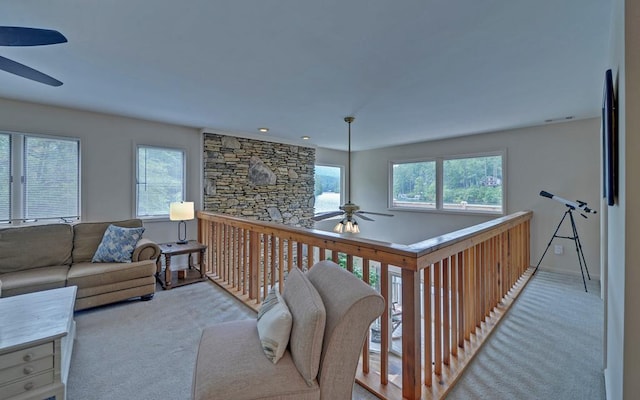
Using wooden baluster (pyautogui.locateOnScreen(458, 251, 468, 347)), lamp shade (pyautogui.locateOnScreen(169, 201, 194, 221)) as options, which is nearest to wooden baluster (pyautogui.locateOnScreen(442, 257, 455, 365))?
wooden baluster (pyautogui.locateOnScreen(458, 251, 468, 347))

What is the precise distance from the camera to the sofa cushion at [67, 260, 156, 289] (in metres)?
2.77

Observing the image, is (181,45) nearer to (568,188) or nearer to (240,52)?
(240,52)

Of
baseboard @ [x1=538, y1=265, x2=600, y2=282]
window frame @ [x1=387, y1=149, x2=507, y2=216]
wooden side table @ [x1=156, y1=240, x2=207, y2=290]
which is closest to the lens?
wooden side table @ [x1=156, y1=240, x2=207, y2=290]

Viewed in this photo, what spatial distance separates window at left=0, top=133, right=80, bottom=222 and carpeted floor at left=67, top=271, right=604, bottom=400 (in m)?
1.62

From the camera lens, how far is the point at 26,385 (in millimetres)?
1492

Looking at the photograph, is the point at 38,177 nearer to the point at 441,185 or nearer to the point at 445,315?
the point at 445,315

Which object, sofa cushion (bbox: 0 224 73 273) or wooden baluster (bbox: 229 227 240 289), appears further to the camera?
wooden baluster (bbox: 229 227 240 289)

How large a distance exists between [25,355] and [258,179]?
13.5ft

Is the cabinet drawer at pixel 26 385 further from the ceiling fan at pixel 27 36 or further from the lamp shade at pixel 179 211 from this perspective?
the lamp shade at pixel 179 211

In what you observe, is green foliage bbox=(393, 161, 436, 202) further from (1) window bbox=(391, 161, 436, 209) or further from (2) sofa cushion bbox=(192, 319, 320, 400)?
(2) sofa cushion bbox=(192, 319, 320, 400)

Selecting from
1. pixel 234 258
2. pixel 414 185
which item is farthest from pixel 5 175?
pixel 414 185

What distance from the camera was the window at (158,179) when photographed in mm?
4148

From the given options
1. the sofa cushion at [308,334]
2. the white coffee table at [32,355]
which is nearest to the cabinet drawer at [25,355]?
the white coffee table at [32,355]

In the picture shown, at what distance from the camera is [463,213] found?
17.1ft
